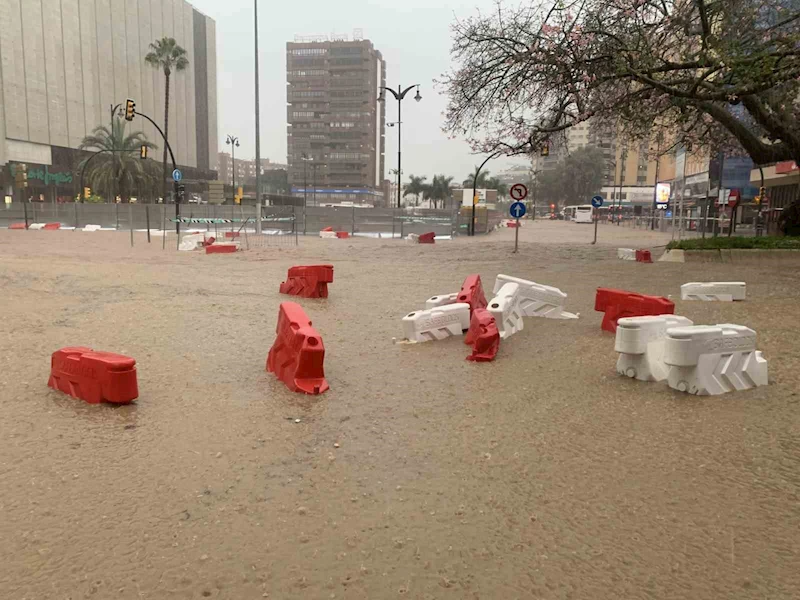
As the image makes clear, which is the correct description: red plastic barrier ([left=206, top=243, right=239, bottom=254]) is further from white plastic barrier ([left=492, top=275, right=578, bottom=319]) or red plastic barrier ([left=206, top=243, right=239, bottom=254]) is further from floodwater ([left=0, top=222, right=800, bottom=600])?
white plastic barrier ([left=492, top=275, right=578, bottom=319])

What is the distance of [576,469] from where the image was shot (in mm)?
3898

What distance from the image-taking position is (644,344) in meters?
5.75

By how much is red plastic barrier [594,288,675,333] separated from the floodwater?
0.65 m

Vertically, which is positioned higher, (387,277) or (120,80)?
(120,80)

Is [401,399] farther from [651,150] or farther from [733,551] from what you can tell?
[651,150]

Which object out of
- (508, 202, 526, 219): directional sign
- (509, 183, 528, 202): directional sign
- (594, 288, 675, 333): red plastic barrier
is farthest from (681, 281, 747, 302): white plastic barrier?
(509, 183, 528, 202): directional sign

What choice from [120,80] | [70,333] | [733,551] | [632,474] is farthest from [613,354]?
[120,80]

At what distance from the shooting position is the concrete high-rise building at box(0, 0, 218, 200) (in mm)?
69750

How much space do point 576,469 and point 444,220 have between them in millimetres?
36345

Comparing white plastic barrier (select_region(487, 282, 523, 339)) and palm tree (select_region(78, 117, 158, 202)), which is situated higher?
palm tree (select_region(78, 117, 158, 202))

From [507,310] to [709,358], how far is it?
2721mm

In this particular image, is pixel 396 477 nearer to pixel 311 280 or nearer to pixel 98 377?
pixel 98 377

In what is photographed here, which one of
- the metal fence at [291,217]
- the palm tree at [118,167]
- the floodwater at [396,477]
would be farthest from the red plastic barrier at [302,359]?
the palm tree at [118,167]

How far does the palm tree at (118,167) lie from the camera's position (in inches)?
2618
